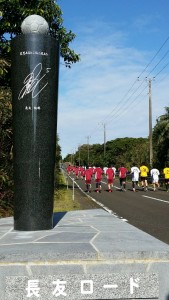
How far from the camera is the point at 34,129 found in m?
6.07

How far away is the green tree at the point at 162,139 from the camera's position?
115 ft

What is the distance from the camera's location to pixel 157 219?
12875 mm

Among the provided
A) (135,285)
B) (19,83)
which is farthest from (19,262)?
(19,83)

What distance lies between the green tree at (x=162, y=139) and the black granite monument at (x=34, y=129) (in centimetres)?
2929

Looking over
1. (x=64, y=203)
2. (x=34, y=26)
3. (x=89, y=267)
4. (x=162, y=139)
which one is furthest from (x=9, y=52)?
(x=162, y=139)

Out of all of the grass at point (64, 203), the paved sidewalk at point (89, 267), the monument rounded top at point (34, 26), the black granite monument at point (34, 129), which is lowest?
the grass at point (64, 203)

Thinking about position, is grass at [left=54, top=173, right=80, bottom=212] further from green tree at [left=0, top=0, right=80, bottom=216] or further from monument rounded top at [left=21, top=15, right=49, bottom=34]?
monument rounded top at [left=21, top=15, right=49, bottom=34]

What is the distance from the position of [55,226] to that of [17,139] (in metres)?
1.44

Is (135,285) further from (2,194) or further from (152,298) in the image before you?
(2,194)

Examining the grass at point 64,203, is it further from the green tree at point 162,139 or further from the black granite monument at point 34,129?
the green tree at point 162,139

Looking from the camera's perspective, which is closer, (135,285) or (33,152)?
(135,285)
